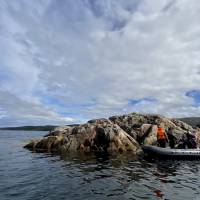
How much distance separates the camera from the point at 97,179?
763 inches

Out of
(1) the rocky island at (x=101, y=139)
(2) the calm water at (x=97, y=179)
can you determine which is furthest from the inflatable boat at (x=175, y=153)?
(1) the rocky island at (x=101, y=139)

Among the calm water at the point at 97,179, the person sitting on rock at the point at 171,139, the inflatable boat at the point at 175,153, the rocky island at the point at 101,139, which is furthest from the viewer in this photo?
the rocky island at the point at 101,139

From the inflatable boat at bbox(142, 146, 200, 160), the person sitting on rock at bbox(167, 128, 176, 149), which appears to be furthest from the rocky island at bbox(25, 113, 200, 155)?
the inflatable boat at bbox(142, 146, 200, 160)

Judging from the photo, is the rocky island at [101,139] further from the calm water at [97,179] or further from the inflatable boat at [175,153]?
the calm water at [97,179]

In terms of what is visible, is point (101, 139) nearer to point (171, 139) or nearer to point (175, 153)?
point (171, 139)

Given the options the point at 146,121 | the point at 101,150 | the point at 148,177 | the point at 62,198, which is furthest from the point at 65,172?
the point at 146,121

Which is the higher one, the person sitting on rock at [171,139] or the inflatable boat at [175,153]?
the person sitting on rock at [171,139]

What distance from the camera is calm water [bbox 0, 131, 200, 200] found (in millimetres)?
15602

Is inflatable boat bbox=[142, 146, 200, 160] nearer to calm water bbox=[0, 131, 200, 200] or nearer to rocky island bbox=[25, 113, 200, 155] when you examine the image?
calm water bbox=[0, 131, 200, 200]

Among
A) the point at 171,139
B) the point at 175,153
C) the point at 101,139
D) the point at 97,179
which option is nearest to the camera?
the point at 97,179

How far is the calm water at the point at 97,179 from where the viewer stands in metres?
15.6

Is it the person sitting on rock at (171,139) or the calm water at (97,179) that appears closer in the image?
the calm water at (97,179)

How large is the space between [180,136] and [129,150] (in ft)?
22.8

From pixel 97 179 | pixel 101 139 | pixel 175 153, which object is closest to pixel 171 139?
pixel 175 153
